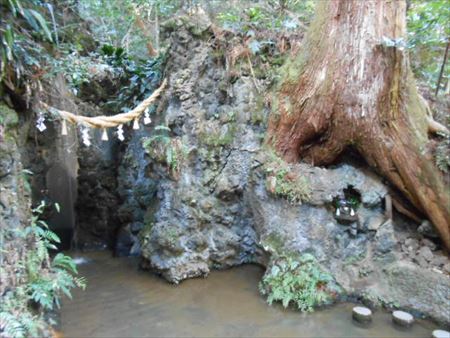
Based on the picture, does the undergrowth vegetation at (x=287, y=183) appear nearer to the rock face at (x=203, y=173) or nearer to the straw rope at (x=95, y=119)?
the rock face at (x=203, y=173)

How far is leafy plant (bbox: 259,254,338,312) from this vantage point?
417 cm

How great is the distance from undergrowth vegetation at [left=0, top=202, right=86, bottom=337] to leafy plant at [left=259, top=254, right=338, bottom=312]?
7.58 ft

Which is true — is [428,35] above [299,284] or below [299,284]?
above

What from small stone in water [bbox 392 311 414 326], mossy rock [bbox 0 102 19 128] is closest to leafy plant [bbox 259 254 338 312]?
small stone in water [bbox 392 311 414 326]

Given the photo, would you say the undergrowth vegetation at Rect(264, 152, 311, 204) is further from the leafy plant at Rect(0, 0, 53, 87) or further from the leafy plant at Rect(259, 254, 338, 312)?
the leafy plant at Rect(0, 0, 53, 87)

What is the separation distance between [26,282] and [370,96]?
4.04 meters

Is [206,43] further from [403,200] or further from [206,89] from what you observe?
[403,200]

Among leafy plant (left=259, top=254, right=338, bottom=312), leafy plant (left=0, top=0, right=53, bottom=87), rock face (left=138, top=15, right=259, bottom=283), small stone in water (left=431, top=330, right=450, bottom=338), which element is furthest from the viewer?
rock face (left=138, top=15, right=259, bottom=283)

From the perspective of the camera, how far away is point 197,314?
4.06 metres

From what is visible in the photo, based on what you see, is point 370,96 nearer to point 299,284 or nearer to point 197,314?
point 299,284

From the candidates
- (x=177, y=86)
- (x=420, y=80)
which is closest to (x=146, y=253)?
(x=177, y=86)

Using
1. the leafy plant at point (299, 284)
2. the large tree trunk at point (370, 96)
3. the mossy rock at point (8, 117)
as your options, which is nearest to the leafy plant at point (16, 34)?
the mossy rock at point (8, 117)

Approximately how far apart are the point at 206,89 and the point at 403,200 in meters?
3.25

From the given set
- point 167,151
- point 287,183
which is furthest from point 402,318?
point 167,151
